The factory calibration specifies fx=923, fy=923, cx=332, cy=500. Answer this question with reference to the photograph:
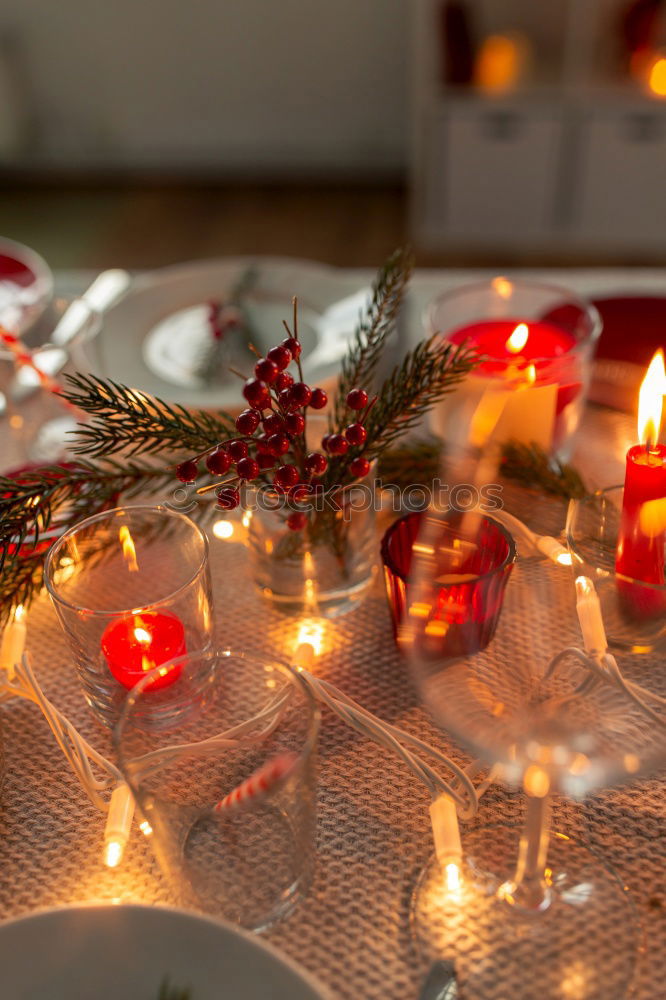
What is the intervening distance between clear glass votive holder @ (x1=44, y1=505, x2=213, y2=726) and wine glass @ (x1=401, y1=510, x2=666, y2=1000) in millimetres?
139

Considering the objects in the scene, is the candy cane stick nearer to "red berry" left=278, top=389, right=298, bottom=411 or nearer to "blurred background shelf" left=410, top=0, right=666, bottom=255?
"red berry" left=278, top=389, right=298, bottom=411

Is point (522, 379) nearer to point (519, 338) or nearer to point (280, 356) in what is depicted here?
point (519, 338)

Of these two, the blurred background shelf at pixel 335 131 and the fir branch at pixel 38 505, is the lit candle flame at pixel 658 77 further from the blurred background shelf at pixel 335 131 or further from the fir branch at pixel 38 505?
the fir branch at pixel 38 505

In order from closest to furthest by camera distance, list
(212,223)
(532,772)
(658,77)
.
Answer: (532,772)
(658,77)
(212,223)

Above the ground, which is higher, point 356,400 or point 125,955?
point 356,400

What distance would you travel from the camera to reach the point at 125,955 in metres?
0.40

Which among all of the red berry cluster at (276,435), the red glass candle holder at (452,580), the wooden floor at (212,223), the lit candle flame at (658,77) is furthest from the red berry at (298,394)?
the lit candle flame at (658,77)

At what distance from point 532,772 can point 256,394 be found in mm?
229

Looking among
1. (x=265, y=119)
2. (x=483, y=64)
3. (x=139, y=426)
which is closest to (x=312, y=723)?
(x=139, y=426)

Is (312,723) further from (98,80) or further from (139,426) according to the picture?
(98,80)

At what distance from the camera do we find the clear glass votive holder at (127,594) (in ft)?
1.71

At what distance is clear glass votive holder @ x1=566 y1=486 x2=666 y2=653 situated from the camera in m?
0.47

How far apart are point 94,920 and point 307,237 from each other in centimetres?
242

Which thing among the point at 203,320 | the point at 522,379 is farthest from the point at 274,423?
the point at 203,320
